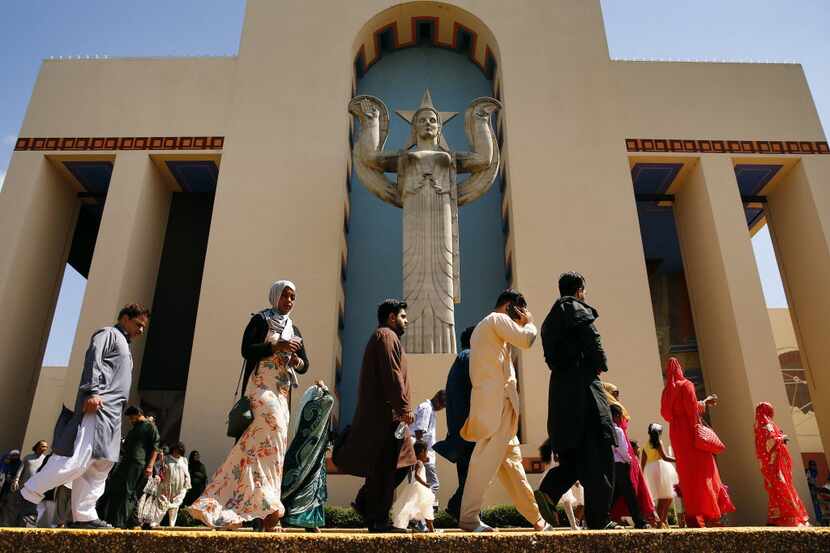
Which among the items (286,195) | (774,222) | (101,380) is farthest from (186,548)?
(774,222)

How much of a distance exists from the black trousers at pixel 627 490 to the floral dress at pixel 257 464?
78.6 inches

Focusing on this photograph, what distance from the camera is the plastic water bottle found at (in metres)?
3.39

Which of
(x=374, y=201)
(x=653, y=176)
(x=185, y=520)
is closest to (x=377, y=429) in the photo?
(x=185, y=520)

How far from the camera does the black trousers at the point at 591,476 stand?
3.20 m

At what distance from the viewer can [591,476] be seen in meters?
3.27

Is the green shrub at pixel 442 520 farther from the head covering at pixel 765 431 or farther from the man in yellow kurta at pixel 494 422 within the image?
the man in yellow kurta at pixel 494 422

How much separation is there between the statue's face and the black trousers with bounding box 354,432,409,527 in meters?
6.33

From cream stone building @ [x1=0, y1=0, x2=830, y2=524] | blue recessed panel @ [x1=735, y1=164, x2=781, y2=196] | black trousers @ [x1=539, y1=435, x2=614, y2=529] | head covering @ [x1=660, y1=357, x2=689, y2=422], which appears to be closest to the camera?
black trousers @ [x1=539, y1=435, x2=614, y2=529]

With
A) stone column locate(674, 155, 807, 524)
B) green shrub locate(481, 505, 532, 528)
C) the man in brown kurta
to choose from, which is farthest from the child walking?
stone column locate(674, 155, 807, 524)

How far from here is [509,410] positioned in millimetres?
3594

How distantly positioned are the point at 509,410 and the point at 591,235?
21.4 ft

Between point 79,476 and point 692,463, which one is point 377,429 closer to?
point 79,476

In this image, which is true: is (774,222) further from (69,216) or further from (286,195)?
(69,216)

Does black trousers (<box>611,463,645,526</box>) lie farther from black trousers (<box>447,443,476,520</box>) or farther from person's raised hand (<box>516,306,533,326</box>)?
person's raised hand (<box>516,306,533,326</box>)
